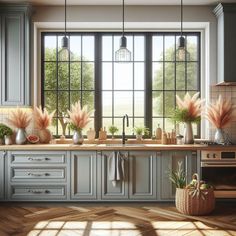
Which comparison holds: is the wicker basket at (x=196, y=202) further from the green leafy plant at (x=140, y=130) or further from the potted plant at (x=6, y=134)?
the potted plant at (x=6, y=134)

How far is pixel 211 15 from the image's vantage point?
5.41 meters

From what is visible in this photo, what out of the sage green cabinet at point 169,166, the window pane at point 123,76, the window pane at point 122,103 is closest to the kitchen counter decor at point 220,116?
the sage green cabinet at point 169,166

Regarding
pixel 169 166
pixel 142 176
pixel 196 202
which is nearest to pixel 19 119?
pixel 142 176

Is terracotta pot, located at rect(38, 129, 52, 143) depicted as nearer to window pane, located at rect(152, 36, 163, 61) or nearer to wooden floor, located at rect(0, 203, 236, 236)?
wooden floor, located at rect(0, 203, 236, 236)

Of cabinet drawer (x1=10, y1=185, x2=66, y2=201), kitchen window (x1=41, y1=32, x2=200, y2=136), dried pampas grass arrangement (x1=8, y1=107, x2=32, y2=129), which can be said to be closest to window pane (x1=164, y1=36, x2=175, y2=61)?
kitchen window (x1=41, y1=32, x2=200, y2=136)

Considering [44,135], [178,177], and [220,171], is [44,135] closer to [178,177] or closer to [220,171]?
[178,177]

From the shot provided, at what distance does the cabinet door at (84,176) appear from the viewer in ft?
16.0

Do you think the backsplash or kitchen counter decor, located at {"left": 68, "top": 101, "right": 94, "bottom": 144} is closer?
kitchen counter decor, located at {"left": 68, "top": 101, "right": 94, "bottom": 144}

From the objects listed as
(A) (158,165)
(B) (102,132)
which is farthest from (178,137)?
(B) (102,132)

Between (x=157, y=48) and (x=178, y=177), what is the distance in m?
2.26

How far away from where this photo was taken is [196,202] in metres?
4.30

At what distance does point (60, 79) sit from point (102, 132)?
3.81ft

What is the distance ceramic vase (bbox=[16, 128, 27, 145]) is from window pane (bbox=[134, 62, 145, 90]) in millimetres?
1961

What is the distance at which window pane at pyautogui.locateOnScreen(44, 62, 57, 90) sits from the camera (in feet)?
19.0
